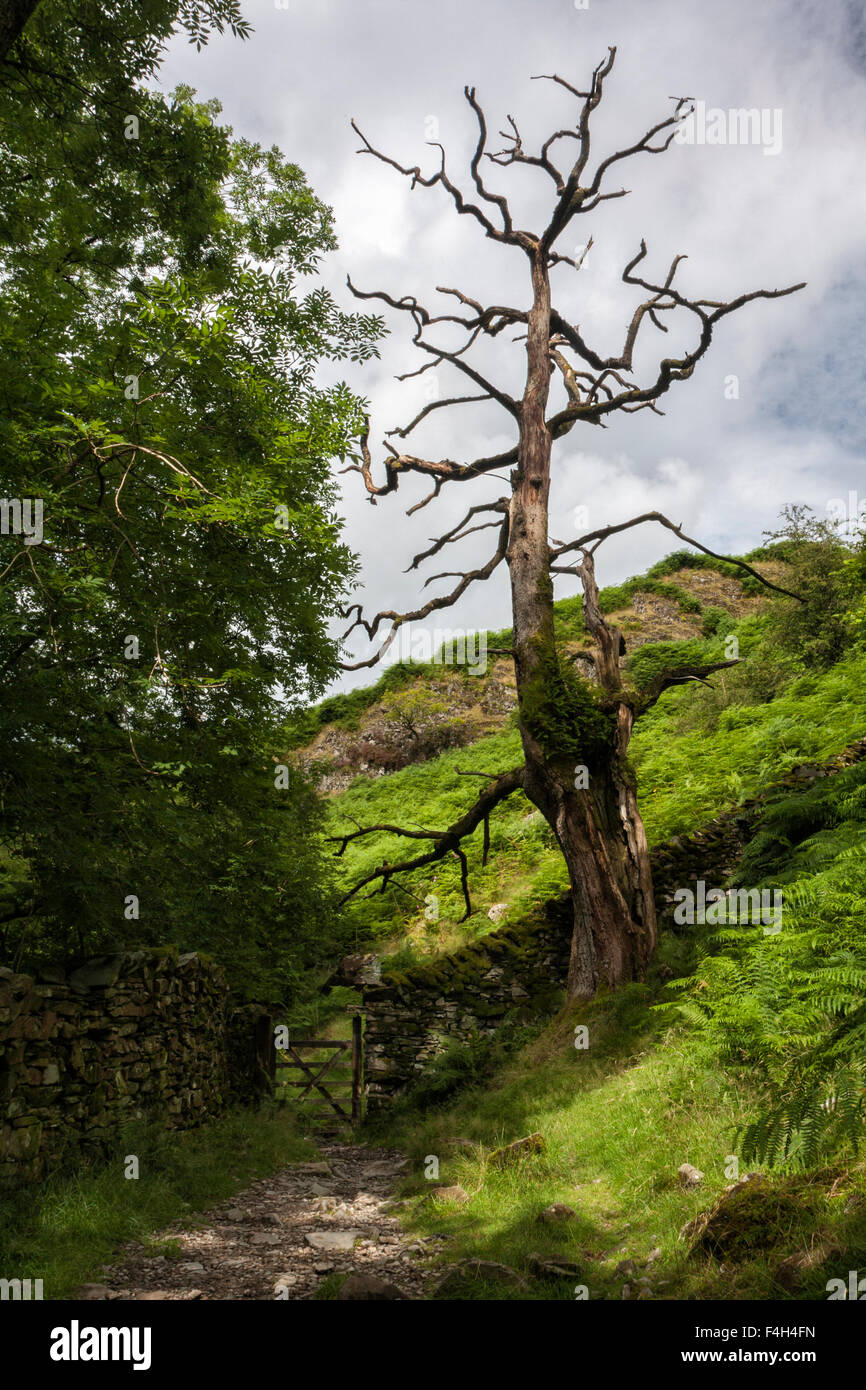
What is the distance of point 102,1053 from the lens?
7.27 m

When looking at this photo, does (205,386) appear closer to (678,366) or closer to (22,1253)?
(678,366)

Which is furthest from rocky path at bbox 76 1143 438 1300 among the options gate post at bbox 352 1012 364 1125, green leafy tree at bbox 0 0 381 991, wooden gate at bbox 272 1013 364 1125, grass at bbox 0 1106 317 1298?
gate post at bbox 352 1012 364 1125

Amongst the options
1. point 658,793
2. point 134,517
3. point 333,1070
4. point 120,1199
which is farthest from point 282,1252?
point 658,793

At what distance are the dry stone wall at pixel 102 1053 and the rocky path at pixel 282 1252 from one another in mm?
1300

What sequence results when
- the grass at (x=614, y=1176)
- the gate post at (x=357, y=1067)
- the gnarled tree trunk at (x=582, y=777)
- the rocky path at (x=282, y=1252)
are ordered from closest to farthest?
the grass at (x=614, y=1176)
the rocky path at (x=282, y=1252)
the gnarled tree trunk at (x=582, y=777)
the gate post at (x=357, y=1067)

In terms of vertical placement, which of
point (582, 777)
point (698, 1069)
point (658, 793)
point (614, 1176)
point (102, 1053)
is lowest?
point (614, 1176)

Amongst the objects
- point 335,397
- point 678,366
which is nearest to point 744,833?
point 678,366

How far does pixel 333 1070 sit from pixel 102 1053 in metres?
8.54

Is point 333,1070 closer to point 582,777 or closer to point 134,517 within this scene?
point 582,777

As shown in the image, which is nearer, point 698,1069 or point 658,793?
point 698,1069

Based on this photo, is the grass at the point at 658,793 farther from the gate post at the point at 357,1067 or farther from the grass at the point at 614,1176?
the grass at the point at 614,1176

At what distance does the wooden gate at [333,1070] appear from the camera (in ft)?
41.7

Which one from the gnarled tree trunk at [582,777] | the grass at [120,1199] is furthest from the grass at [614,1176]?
the grass at [120,1199]

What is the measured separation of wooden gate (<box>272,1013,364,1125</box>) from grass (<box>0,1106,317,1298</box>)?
126 inches
